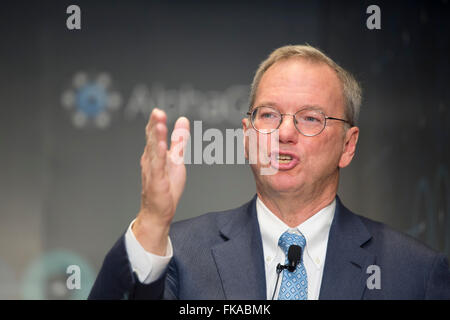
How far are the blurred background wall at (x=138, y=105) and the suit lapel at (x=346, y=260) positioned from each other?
178 centimetres

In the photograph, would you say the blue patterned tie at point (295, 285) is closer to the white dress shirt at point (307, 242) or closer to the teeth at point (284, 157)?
the white dress shirt at point (307, 242)

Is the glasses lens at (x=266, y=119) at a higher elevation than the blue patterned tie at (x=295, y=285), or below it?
higher

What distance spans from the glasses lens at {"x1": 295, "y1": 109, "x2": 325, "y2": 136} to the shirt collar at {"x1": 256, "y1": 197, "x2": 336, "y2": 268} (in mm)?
285

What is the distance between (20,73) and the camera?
3.92 metres

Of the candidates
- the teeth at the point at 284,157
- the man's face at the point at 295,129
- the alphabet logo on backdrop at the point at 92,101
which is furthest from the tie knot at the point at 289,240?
the alphabet logo on backdrop at the point at 92,101

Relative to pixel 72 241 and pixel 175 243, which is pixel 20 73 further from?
pixel 175 243

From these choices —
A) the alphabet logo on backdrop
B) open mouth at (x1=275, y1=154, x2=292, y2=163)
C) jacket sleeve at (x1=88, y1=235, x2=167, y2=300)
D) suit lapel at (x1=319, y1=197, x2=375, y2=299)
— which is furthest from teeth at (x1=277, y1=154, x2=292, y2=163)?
the alphabet logo on backdrop

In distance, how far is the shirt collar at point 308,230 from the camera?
1955mm

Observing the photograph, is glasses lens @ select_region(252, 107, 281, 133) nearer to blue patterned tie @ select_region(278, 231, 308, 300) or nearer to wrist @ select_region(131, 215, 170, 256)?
blue patterned tie @ select_region(278, 231, 308, 300)

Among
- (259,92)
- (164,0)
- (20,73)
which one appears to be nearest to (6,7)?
(20,73)

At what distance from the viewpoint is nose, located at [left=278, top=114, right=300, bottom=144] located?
1944 millimetres

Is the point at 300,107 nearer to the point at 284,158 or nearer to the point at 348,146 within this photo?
the point at 284,158

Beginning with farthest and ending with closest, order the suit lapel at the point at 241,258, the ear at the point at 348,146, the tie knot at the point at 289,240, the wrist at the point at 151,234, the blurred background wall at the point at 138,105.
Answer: the blurred background wall at the point at 138,105
the ear at the point at 348,146
the tie knot at the point at 289,240
the suit lapel at the point at 241,258
the wrist at the point at 151,234

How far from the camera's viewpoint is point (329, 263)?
6.21 feet
